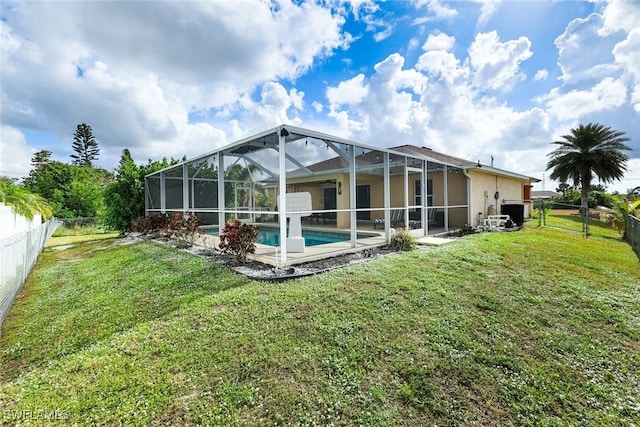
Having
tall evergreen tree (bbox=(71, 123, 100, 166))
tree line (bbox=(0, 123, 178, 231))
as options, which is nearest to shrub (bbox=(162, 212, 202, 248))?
tree line (bbox=(0, 123, 178, 231))

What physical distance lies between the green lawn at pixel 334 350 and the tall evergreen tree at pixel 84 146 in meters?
43.5

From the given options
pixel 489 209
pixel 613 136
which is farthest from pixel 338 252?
pixel 613 136

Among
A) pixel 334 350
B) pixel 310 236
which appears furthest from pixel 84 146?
pixel 334 350

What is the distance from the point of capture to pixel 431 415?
2582mm

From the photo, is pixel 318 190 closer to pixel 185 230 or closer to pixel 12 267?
pixel 185 230

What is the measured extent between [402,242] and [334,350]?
5.62 m

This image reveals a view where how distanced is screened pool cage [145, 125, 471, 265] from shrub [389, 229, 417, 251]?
1.38 feet

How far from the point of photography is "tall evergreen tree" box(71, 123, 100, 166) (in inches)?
1555

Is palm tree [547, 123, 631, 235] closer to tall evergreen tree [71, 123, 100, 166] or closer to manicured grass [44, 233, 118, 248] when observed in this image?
manicured grass [44, 233, 118, 248]

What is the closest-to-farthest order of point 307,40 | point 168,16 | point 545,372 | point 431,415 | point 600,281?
point 431,415 < point 545,372 < point 600,281 < point 168,16 < point 307,40

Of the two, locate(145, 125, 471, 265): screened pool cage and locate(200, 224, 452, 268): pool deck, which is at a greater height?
locate(145, 125, 471, 265): screened pool cage

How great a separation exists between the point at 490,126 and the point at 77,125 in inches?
1911

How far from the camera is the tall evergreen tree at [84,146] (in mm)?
39500

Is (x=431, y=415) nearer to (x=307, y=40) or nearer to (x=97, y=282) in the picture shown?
(x=97, y=282)
